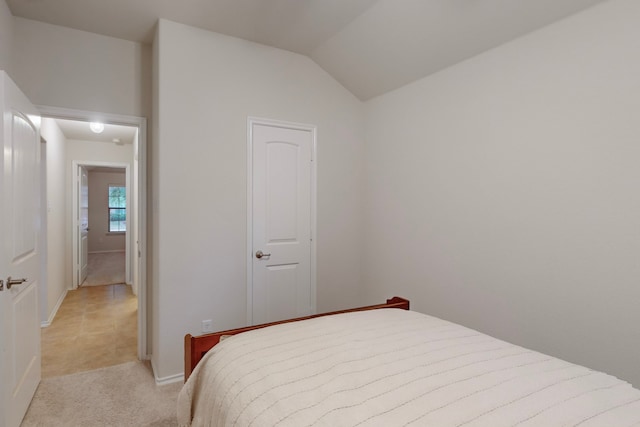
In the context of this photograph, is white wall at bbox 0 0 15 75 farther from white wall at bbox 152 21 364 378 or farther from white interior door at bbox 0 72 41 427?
white wall at bbox 152 21 364 378

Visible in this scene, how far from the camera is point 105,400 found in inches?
92.4

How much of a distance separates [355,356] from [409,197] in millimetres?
1925

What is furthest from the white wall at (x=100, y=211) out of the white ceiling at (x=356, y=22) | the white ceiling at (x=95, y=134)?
the white ceiling at (x=356, y=22)

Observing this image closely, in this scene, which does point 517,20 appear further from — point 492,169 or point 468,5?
point 492,169

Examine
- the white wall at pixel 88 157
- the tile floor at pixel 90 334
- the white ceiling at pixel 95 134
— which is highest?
the white ceiling at pixel 95 134

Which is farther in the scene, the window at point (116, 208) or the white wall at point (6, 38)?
the window at point (116, 208)

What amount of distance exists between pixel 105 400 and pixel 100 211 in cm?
877

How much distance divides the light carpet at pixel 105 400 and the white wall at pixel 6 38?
7.28 ft

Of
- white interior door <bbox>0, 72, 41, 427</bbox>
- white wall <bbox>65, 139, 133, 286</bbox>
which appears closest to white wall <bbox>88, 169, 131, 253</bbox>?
white wall <bbox>65, 139, 133, 286</bbox>

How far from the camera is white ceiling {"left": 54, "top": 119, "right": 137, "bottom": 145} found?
455cm

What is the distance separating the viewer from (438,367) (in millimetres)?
1237

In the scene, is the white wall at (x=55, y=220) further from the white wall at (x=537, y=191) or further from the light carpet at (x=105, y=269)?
the white wall at (x=537, y=191)

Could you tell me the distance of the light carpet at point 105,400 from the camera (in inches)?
83.5

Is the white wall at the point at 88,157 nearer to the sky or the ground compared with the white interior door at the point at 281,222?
nearer to the sky
